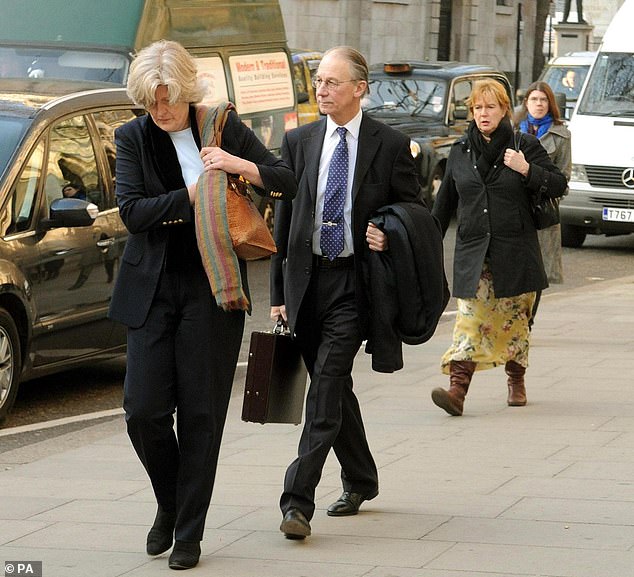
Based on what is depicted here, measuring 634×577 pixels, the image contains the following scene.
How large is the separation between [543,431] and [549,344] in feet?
10.7

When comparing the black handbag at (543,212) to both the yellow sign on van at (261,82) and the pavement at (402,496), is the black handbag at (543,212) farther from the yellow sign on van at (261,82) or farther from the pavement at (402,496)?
the yellow sign on van at (261,82)

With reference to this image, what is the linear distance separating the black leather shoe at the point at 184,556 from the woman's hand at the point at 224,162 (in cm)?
125

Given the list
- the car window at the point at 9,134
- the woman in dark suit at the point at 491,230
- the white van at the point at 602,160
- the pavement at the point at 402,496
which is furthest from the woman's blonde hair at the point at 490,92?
the white van at the point at 602,160

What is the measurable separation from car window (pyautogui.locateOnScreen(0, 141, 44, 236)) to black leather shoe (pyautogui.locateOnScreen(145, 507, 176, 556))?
3233 mm

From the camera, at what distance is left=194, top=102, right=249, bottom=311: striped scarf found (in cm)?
539

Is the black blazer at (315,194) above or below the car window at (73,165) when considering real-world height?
above

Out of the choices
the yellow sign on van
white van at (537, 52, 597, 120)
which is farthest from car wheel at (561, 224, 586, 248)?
white van at (537, 52, 597, 120)

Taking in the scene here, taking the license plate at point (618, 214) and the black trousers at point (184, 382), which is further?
the license plate at point (618, 214)

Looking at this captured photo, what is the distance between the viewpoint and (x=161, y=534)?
18.7 ft

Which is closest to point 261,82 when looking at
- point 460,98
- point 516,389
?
point 460,98

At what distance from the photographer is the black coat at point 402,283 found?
6039mm

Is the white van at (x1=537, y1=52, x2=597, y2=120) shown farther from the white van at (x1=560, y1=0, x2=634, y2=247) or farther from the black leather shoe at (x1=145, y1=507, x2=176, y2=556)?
the black leather shoe at (x1=145, y1=507, x2=176, y2=556)

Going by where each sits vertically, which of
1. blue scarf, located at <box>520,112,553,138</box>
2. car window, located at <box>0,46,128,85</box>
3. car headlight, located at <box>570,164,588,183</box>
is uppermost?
car window, located at <box>0,46,128,85</box>

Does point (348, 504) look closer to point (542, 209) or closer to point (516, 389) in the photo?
point (516, 389)
